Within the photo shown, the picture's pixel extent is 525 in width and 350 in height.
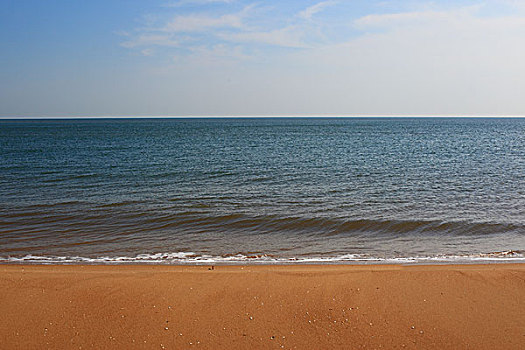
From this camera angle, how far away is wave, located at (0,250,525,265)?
9.05 meters

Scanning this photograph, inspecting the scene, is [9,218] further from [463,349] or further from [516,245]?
[516,245]

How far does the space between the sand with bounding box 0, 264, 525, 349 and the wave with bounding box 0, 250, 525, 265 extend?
1230 mm

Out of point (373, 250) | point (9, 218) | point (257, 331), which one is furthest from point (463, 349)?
point (9, 218)

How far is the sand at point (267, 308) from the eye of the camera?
208 inches

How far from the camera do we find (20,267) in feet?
27.8

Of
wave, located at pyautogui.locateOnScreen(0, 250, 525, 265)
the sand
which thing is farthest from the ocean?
the sand

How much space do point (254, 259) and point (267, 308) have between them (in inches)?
135

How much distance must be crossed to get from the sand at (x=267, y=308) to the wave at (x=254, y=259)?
4.04ft

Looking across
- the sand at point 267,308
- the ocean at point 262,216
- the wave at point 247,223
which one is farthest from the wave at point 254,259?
the wave at point 247,223

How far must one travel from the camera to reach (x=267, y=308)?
609cm

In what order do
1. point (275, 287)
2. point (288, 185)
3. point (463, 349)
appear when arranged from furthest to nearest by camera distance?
point (288, 185) < point (275, 287) < point (463, 349)

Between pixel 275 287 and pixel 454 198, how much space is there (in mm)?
12352

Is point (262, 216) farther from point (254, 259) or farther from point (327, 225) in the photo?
point (254, 259)

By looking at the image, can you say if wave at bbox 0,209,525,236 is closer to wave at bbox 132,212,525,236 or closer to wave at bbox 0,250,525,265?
wave at bbox 132,212,525,236
